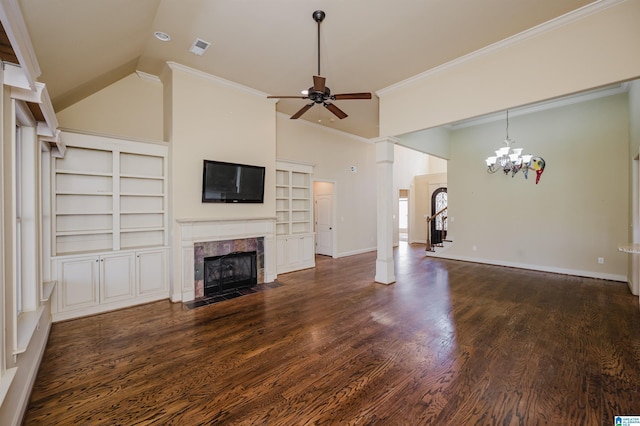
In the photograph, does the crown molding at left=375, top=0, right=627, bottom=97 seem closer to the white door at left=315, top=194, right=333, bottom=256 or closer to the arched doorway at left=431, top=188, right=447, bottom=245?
the white door at left=315, top=194, right=333, bottom=256

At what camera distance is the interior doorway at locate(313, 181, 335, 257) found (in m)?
8.08

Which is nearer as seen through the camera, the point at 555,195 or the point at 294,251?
the point at 555,195

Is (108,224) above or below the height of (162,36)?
below

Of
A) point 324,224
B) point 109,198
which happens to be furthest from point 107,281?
point 324,224

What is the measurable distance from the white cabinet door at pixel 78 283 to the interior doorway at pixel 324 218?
553 cm

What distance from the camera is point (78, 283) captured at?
3.63m

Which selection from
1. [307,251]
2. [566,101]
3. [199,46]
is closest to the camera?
[199,46]

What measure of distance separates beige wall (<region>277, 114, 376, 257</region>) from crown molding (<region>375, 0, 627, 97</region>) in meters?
3.01

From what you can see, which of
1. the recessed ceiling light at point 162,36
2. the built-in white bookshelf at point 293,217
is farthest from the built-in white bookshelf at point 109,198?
the built-in white bookshelf at point 293,217

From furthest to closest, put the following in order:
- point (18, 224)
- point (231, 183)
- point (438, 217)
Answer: point (438, 217) < point (231, 183) < point (18, 224)

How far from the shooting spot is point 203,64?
4273 mm

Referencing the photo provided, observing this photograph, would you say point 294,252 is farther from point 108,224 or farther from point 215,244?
point 108,224

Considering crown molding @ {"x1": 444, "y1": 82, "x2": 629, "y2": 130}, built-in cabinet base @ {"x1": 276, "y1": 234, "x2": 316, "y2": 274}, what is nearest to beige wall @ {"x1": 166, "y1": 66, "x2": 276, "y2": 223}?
built-in cabinet base @ {"x1": 276, "y1": 234, "x2": 316, "y2": 274}

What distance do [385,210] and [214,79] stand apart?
4.01 m
